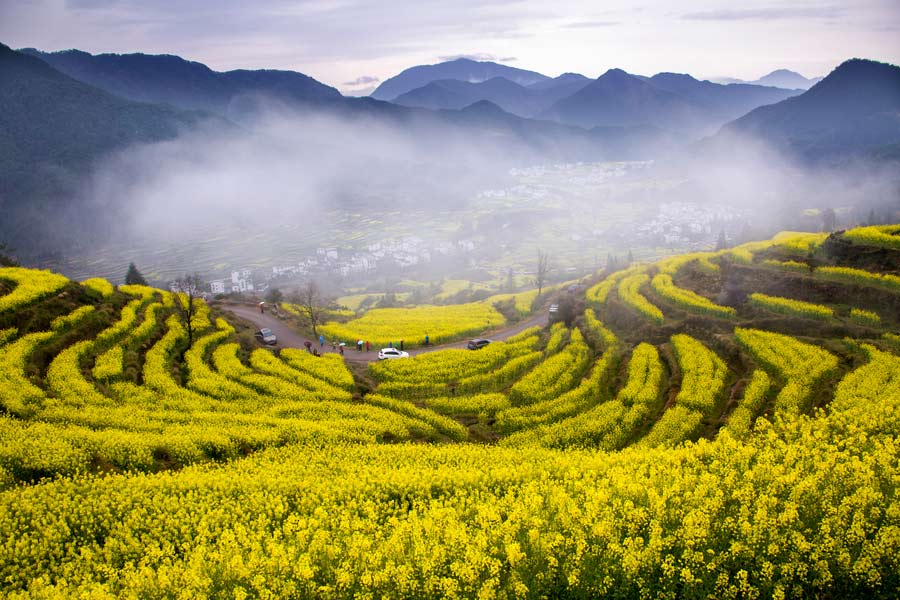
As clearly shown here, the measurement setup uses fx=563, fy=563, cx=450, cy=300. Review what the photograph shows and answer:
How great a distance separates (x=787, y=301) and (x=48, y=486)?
4586cm

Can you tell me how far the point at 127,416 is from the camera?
1193 inches

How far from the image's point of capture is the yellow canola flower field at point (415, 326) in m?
54.5

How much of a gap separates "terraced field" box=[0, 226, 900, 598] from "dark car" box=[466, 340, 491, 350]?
2.24 metres

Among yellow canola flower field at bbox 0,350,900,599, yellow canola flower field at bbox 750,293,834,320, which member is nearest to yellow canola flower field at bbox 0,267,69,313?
yellow canola flower field at bbox 0,350,900,599

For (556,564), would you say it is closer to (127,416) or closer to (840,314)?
(127,416)

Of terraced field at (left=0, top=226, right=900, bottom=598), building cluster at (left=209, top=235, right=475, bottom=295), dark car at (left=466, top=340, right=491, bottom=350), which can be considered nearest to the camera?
terraced field at (left=0, top=226, right=900, bottom=598)

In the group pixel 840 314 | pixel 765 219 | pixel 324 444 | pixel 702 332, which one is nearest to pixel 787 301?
pixel 840 314

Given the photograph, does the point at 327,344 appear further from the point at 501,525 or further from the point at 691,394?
the point at 501,525

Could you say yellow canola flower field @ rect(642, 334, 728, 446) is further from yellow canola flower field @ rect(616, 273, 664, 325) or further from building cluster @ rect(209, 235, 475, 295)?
building cluster @ rect(209, 235, 475, 295)

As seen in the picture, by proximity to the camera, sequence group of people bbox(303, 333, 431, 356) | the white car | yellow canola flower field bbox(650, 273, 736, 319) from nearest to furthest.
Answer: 1. yellow canola flower field bbox(650, 273, 736, 319)
2. the white car
3. group of people bbox(303, 333, 431, 356)

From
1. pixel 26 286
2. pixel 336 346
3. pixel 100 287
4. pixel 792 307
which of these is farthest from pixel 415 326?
pixel 792 307

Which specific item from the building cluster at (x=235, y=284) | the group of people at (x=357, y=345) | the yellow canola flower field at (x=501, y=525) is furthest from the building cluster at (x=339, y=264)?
the yellow canola flower field at (x=501, y=525)

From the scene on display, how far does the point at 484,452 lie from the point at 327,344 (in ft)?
96.8

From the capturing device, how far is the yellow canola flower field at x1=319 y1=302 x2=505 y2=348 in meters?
54.5
